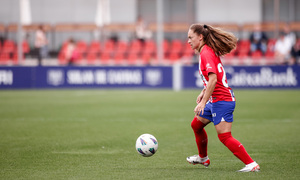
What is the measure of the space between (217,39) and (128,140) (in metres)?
3.38

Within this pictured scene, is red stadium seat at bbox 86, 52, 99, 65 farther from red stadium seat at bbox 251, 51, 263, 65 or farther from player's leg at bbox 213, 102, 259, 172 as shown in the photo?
player's leg at bbox 213, 102, 259, 172

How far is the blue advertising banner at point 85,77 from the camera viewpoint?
2230 centimetres

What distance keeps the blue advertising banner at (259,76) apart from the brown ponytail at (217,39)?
51.0 ft

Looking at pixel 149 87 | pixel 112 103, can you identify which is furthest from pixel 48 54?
pixel 112 103

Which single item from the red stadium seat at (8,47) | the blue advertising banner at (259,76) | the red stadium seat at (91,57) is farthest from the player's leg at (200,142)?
the red stadium seat at (8,47)

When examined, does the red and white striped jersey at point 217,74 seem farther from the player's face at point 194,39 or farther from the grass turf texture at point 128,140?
the grass turf texture at point 128,140

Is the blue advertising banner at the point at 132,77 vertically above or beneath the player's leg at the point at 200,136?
beneath

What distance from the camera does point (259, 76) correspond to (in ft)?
70.8

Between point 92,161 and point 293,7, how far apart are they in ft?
82.4

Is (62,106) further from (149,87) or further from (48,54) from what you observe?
(48,54)

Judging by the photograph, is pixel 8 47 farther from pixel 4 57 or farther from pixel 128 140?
pixel 128 140

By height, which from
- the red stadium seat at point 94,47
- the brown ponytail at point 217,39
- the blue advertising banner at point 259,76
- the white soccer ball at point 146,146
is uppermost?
the brown ponytail at point 217,39

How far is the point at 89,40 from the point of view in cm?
2848

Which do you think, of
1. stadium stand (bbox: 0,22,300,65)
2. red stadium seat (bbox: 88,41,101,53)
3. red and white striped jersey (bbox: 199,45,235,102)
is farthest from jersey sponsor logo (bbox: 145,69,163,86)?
red and white striped jersey (bbox: 199,45,235,102)
